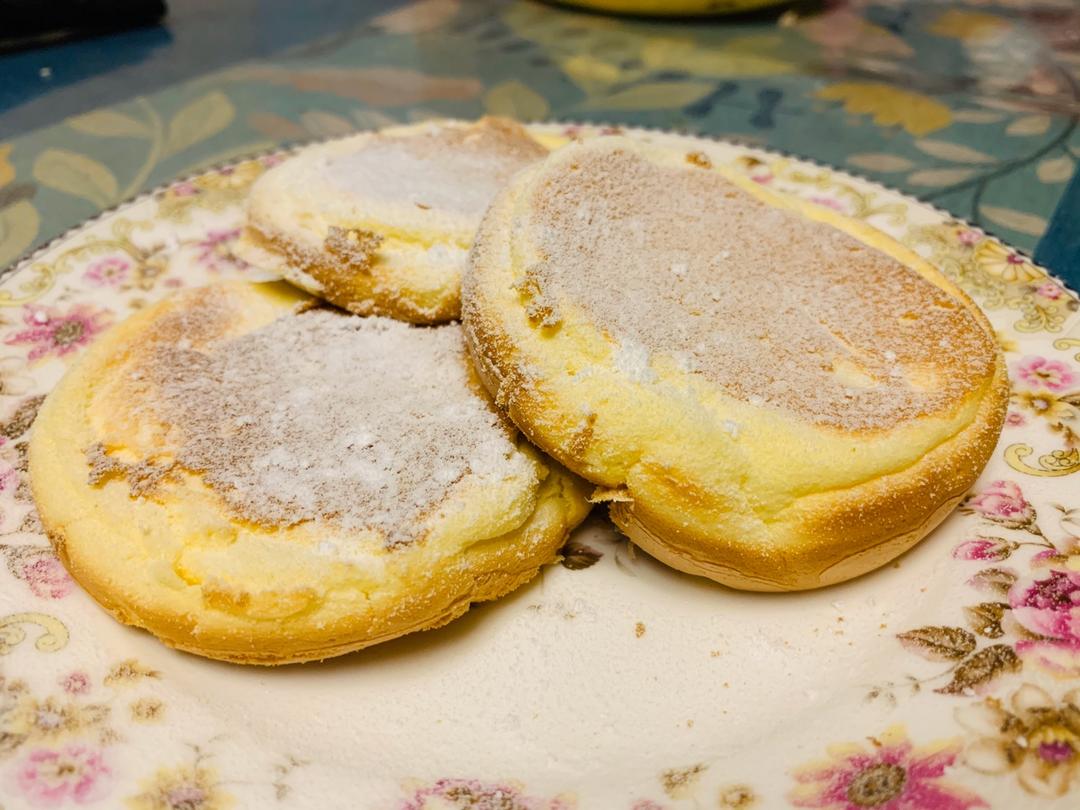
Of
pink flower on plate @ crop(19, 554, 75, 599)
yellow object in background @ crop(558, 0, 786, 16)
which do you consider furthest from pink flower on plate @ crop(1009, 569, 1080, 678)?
yellow object in background @ crop(558, 0, 786, 16)

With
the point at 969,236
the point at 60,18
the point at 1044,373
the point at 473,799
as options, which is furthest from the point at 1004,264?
the point at 60,18

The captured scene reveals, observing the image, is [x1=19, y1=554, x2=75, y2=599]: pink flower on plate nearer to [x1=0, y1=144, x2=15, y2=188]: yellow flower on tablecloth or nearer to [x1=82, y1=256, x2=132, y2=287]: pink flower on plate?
[x1=82, y1=256, x2=132, y2=287]: pink flower on plate

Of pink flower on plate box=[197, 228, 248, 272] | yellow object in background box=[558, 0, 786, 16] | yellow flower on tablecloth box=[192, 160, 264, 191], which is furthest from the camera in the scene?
yellow object in background box=[558, 0, 786, 16]

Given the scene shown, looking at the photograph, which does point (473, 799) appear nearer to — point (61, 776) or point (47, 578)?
point (61, 776)

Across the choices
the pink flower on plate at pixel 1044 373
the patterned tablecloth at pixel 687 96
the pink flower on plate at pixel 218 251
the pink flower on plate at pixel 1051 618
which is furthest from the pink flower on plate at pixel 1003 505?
the pink flower on plate at pixel 218 251

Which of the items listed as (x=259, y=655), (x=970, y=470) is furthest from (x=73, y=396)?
(x=970, y=470)

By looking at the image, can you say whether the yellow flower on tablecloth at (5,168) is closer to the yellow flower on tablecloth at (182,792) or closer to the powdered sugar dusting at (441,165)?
the powdered sugar dusting at (441,165)

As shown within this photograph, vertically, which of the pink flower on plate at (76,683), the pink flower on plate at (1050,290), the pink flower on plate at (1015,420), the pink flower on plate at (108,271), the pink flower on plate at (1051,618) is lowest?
the pink flower on plate at (76,683)
